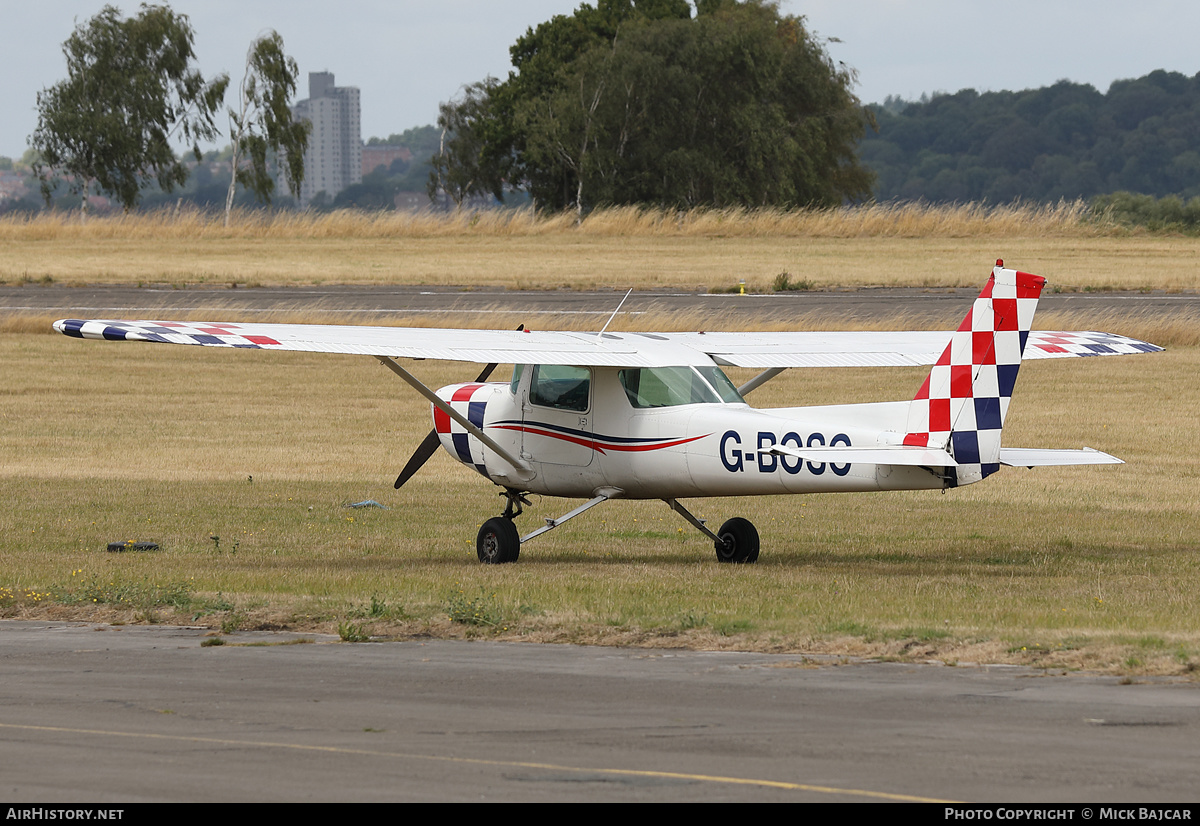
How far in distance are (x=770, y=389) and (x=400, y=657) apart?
24.4 metres

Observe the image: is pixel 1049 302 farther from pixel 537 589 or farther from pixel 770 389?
pixel 537 589

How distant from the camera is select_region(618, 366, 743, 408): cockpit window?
49.8 ft

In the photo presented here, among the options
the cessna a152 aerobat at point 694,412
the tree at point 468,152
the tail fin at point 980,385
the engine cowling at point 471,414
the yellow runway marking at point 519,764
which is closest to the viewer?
the yellow runway marking at point 519,764

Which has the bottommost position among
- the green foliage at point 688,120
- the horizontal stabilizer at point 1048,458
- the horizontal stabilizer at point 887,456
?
the horizontal stabilizer at point 1048,458

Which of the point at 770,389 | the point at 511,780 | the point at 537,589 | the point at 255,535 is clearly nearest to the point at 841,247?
the point at 770,389

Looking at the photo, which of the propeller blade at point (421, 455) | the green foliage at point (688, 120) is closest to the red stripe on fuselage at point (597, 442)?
the propeller blade at point (421, 455)

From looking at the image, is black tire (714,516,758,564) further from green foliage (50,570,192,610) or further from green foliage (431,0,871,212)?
green foliage (431,0,871,212)

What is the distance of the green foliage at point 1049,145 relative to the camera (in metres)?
156

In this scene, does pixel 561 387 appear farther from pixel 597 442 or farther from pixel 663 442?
pixel 663 442

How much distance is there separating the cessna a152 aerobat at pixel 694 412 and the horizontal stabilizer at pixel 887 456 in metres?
0.01

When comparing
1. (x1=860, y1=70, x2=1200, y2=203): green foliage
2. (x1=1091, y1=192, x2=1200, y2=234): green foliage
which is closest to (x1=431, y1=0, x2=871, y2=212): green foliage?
(x1=1091, y1=192, x2=1200, y2=234): green foliage

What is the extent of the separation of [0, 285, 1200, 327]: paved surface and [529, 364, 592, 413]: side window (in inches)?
933

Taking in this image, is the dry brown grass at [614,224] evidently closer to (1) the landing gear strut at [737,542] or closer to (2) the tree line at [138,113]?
(2) the tree line at [138,113]

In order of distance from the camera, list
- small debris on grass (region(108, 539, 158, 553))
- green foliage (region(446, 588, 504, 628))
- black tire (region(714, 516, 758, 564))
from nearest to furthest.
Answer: green foliage (region(446, 588, 504, 628))
black tire (region(714, 516, 758, 564))
small debris on grass (region(108, 539, 158, 553))
